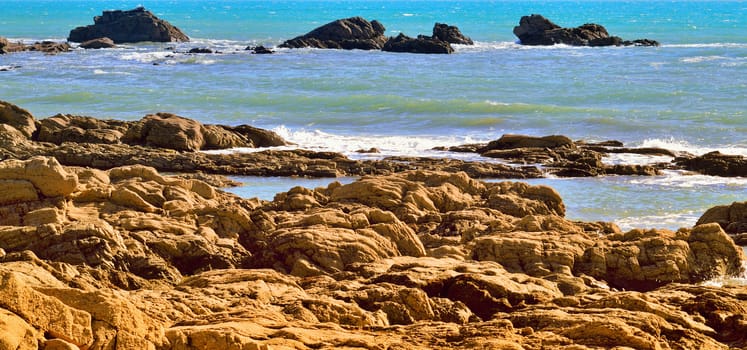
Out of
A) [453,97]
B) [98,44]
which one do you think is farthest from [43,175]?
[98,44]

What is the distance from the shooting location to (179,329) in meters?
7.58

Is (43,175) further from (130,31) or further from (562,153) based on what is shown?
(130,31)

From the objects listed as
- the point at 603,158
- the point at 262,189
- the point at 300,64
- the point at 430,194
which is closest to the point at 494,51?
the point at 300,64

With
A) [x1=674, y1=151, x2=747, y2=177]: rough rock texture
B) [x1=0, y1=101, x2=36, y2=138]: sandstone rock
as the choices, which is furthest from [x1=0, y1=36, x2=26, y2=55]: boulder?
[x1=674, y1=151, x2=747, y2=177]: rough rock texture

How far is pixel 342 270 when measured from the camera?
41.0 feet

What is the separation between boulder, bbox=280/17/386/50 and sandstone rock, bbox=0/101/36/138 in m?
44.3

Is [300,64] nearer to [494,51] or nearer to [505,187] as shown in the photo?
[494,51]

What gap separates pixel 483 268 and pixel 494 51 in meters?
57.9

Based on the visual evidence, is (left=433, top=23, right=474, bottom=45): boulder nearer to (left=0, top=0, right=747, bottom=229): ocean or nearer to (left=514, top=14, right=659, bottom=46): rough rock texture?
(left=0, top=0, right=747, bottom=229): ocean

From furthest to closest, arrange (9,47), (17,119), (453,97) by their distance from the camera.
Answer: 1. (9,47)
2. (453,97)
3. (17,119)

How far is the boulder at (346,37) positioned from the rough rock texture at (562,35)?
1085cm

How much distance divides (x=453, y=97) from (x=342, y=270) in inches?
1228

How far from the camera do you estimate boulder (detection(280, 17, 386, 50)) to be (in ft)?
234

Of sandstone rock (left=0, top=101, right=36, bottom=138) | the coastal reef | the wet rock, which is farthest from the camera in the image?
the wet rock
